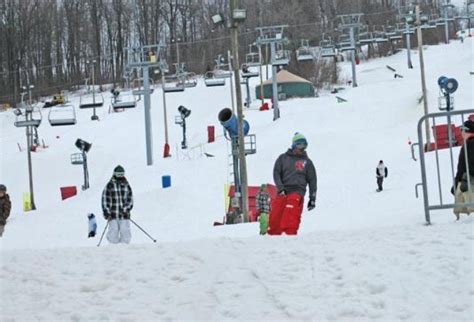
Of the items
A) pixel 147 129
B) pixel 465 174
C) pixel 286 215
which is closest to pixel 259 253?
pixel 286 215

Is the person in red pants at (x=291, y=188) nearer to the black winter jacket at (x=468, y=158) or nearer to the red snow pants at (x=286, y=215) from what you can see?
the red snow pants at (x=286, y=215)

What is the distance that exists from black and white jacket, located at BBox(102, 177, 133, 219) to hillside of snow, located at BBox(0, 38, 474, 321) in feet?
2.45

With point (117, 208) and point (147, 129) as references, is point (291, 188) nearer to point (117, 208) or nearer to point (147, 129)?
point (117, 208)

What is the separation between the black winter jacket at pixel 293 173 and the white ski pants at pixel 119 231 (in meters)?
2.83

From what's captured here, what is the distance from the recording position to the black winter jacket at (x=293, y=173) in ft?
33.5

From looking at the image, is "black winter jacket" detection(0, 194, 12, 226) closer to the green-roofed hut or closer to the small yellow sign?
the small yellow sign

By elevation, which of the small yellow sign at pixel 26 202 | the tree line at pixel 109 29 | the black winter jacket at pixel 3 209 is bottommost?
the small yellow sign at pixel 26 202

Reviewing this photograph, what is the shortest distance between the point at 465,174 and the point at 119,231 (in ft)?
18.2

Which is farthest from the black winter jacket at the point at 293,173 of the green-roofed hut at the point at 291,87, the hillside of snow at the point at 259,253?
the green-roofed hut at the point at 291,87

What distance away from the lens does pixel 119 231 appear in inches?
466

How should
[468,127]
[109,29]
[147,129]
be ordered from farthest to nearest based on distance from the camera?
[109,29] → [147,129] → [468,127]

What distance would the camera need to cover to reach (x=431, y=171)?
1945cm

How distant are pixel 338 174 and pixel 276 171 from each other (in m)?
18.3

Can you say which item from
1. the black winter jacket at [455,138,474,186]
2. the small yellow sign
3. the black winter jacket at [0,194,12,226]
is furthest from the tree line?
the black winter jacket at [455,138,474,186]
